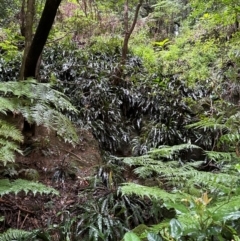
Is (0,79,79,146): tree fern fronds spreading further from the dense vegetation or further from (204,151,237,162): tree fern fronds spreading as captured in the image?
(204,151,237,162): tree fern fronds spreading

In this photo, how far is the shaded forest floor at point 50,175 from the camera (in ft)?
9.85

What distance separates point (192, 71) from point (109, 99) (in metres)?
2.67

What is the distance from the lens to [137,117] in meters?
6.31

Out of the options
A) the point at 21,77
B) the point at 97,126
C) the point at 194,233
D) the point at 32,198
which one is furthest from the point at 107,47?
the point at 194,233

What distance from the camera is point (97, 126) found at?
212 inches

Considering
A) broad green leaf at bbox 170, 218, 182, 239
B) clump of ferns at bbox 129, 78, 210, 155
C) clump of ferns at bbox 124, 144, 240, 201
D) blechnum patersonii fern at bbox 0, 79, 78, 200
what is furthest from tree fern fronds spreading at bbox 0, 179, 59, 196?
clump of ferns at bbox 129, 78, 210, 155

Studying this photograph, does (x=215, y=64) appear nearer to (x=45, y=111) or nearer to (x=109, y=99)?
(x=109, y=99)

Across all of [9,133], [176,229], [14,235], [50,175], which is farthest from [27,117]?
[50,175]

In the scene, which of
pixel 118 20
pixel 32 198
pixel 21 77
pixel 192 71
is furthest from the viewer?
pixel 118 20

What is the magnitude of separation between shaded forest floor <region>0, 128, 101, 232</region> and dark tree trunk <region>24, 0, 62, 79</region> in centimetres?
117

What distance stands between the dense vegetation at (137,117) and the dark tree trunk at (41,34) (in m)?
0.23

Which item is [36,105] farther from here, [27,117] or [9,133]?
[9,133]

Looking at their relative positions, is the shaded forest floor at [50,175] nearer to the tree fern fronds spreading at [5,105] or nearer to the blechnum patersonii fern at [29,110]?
the blechnum patersonii fern at [29,110]

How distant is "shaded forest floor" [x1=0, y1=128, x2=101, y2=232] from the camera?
3002 mm
